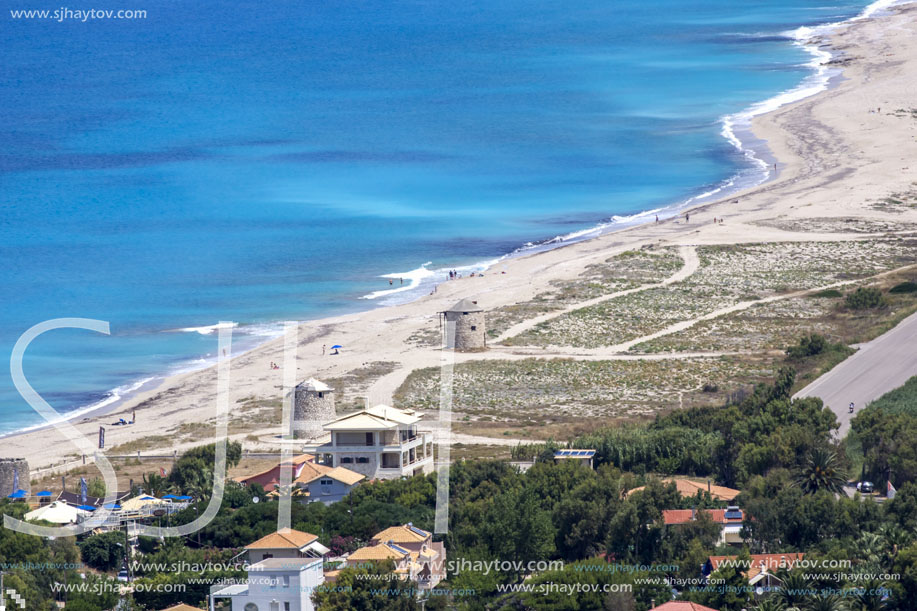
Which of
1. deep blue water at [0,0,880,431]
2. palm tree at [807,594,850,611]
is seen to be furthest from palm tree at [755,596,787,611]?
deep blue water at [0,0,880,431]

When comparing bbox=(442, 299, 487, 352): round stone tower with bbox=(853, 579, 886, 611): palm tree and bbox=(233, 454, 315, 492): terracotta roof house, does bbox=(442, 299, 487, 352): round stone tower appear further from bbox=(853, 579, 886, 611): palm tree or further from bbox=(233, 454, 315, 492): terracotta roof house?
bbox=(853, 579, 886, 611): palm tree

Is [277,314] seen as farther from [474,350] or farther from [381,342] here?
[474,350]

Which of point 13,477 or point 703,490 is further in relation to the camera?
point 13,477

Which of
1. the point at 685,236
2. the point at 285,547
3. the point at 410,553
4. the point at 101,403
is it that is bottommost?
the point at 101,403

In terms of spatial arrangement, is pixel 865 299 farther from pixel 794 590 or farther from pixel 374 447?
pixel 794 590

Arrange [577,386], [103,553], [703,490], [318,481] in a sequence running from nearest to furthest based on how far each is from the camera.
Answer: [103,553], [703,490], [318,481], [577,386]

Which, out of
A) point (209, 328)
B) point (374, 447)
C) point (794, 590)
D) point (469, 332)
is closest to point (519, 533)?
point (794, 590)
